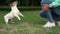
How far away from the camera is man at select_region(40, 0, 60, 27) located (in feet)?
14.8

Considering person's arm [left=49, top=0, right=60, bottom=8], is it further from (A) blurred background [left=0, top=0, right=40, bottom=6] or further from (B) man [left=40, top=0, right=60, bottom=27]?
(A) blurred background [left=0, top=0, right=40, bottom=6]

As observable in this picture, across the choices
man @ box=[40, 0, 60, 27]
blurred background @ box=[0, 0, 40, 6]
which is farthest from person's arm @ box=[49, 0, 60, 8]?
blurred background @ box=[0, 0, 40, 6]

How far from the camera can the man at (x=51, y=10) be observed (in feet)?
14.8

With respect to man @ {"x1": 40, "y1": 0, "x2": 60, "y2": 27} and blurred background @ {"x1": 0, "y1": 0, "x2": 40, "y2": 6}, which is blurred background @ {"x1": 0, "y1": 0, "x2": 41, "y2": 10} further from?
man @ {"x1": 40, "y1": 0, "x2": 60, "y2": 27}

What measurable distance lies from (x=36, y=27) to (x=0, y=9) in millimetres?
4123

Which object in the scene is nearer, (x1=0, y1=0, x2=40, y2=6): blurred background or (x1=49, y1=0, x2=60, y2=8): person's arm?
(x1=49, y1=0, x2=60, y2=8): person's arm

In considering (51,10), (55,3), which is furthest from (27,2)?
(55,3)

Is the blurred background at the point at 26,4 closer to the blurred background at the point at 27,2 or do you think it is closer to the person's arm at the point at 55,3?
the blurred background at the point at 27,2

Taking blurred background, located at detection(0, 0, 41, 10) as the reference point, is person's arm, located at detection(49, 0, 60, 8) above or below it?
above

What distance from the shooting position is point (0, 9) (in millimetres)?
8453

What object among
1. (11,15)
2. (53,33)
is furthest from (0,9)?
(53,33)

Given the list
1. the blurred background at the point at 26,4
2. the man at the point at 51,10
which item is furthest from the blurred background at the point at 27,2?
the man at the point at 51,10

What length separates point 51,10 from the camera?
4.70 meters

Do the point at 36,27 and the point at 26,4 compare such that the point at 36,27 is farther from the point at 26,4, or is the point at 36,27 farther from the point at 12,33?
the point at 26,4
